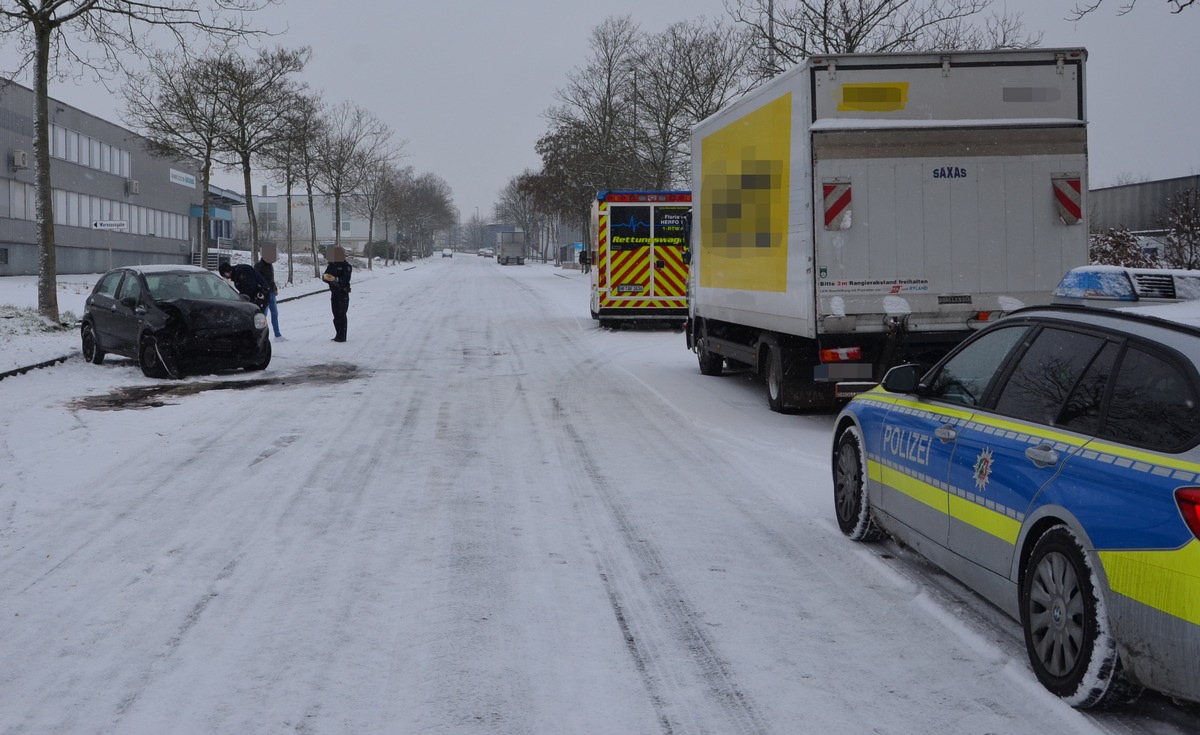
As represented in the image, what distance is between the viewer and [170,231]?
66.4m

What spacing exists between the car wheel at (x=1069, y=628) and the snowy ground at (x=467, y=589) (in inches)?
4.5

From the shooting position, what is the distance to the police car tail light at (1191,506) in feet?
11.2

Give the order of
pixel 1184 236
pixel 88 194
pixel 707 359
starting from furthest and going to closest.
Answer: pixel 88 194 → pixel 1184 236 → pixel 707 359

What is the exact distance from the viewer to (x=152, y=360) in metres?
14.6

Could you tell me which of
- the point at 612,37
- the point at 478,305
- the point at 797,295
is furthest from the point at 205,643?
the point at 612,37

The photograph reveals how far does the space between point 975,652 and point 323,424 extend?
24.7 ft

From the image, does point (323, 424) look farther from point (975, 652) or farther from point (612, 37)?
point (612, 37)

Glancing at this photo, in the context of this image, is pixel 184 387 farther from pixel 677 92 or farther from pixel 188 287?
pixel 677 92

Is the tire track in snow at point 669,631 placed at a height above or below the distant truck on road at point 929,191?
below

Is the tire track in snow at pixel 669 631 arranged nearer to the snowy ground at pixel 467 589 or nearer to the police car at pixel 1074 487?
the snowy ground at pixel 467 589

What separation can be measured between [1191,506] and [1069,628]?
870 mm

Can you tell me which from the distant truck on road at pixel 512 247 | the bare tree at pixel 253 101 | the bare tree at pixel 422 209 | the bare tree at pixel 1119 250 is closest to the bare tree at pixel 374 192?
the bare tree at pixel 422 209

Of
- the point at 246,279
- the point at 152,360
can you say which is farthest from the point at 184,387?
the point at 246,279

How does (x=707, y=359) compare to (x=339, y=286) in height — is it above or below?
below
